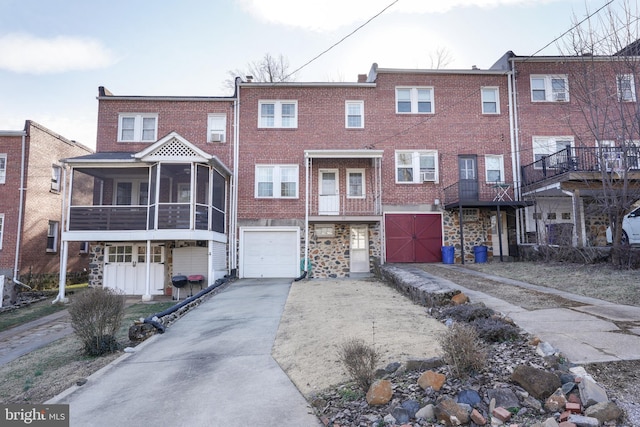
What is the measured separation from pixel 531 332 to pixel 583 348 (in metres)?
0.78

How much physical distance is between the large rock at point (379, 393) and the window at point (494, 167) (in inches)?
593

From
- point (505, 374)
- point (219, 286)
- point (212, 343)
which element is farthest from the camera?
point (219, 286)

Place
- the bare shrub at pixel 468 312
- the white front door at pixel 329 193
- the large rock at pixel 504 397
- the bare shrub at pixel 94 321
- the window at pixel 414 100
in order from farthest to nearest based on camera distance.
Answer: the window at pixel 414 100 < the white front door at pixel 329 193 < the bare shrub at pixel 94 321 < the bare shrub at pixel 468 312 < the large rock at pixel 504 397

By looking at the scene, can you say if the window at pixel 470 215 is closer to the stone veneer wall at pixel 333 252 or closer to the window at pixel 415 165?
the window at pixel 415 165

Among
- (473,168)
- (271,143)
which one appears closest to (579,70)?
(473,168)

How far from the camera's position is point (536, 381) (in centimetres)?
344

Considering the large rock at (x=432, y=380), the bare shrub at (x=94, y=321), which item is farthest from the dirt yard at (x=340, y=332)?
the bare shrub at (x=94, y=321)

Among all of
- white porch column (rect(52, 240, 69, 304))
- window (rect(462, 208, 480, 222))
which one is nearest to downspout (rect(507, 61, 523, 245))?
window (rect(462, 208, 480, 222))

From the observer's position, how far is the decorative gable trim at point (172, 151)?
546 inches

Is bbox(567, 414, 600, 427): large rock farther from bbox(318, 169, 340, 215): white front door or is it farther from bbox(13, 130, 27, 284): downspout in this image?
bbox(13, 130, 27, 284): downspout

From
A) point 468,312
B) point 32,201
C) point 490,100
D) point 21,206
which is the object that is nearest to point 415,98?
point 490,100

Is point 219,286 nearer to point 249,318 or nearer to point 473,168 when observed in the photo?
point 249,318

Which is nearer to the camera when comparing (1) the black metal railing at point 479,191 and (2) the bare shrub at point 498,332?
(2) the bare shrub at point 498,332

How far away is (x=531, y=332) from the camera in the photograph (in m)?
5.03
